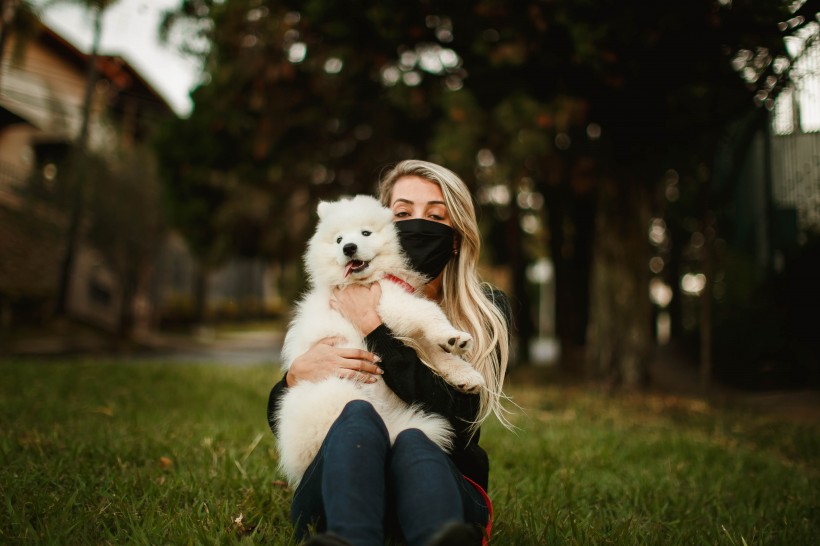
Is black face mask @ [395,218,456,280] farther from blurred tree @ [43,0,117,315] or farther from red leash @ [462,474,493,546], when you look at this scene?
blurred tree @ [43,0,117,315]

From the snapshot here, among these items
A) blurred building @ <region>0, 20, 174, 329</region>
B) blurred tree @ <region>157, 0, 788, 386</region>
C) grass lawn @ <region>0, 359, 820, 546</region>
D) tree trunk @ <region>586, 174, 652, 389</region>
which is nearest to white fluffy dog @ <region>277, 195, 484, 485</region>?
grass lawn @ <region>0, 359, 820, 546</region>

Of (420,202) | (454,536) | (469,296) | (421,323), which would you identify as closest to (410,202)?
(420,202)

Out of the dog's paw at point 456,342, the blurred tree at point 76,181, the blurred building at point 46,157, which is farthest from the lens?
the blurred building at point 46,157

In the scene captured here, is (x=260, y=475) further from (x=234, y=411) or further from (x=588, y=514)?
(x=234, y=411)

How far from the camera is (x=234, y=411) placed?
5.33 meters

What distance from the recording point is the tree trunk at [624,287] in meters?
7.75

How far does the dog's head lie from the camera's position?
2.41 meters

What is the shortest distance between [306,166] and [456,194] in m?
8.48

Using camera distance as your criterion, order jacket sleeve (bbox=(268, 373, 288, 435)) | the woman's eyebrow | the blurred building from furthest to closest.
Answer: the blurred building, the woman's eyebrow, jacket sleeve (bbox=(268, 373, 288, 435))

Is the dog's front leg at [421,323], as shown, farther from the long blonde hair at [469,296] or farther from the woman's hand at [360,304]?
the long blonde hair at [469,296]

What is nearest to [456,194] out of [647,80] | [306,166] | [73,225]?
[647,80]

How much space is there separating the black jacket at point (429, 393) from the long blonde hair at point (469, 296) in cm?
17

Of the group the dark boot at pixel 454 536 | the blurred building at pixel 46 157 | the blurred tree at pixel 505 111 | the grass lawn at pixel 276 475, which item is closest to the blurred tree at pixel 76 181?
the blurred building at pixel 46 157

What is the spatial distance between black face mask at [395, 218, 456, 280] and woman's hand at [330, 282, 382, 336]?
0.21 m
